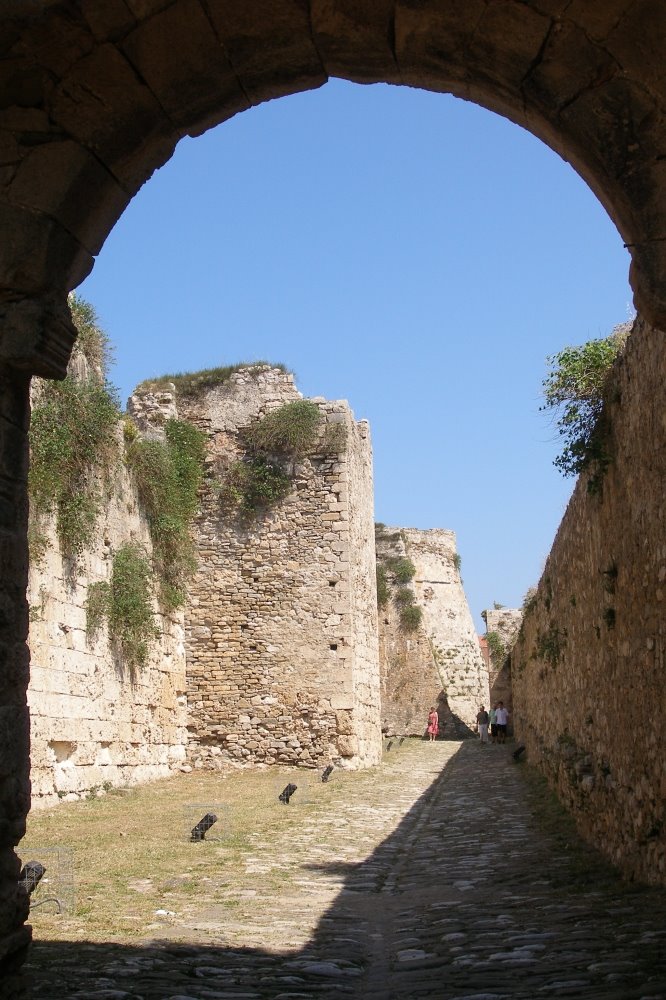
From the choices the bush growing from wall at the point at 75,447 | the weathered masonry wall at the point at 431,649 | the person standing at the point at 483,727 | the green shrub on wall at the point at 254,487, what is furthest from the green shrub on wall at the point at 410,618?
the bush growing from wall at the point at 75,447

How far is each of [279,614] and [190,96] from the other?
14.9 meters

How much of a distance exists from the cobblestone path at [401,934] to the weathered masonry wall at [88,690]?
3.62m

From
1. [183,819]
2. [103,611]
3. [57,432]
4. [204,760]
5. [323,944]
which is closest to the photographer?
[323,944]

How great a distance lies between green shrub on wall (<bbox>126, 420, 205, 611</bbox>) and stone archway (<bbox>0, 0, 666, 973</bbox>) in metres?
11.8

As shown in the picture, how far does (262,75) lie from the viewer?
4.23 m

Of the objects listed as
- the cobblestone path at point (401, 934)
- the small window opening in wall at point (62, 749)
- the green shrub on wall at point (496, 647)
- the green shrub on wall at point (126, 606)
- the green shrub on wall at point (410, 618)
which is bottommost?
the cobblestone path at point (401, 934)

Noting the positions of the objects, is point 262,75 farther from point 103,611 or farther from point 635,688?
point 103,611

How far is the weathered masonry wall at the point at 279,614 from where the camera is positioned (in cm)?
1820

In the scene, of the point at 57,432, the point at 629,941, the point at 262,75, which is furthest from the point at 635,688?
the point at 57,432

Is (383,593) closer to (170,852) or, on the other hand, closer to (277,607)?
(277,607)

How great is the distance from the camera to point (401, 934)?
576cm

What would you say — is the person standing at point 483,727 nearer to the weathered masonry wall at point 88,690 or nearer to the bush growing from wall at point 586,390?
the weathered masonry wall at point 88,690

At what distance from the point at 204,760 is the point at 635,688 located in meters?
12.6

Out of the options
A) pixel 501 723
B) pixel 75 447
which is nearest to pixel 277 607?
pixel 75 447
